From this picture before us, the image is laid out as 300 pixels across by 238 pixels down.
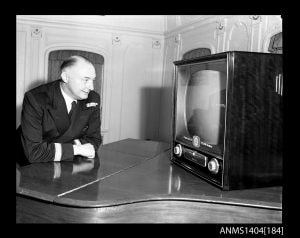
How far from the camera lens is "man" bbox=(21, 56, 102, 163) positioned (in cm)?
176

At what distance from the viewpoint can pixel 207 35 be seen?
482cm

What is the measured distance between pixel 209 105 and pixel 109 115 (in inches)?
181

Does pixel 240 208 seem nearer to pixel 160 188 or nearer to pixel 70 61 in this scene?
pixel 160 188

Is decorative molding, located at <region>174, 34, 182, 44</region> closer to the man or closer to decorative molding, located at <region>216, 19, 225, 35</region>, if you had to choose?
decorative molding, located at <region>216, 19, 225, 35</region>

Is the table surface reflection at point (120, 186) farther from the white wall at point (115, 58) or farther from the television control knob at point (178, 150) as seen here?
the white wall at point (115, 58)

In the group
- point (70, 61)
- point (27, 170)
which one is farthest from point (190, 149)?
point (70, 61)

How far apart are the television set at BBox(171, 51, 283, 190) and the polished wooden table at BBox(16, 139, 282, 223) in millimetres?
72

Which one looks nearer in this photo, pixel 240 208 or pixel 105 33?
pixel 240 208

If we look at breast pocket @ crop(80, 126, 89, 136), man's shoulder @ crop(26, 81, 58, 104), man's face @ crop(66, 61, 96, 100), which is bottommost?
breast pocket @ crop(80, 126, 89, 136)

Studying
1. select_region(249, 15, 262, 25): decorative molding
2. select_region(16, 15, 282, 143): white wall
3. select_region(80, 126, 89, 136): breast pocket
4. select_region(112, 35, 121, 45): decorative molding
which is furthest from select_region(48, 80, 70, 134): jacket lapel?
select_region(112, 35, 121, 45): decorative molding

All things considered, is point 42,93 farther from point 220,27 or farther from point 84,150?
point 220,27

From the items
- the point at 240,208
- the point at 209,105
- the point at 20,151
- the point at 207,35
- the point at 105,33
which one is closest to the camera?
the point at 240,208

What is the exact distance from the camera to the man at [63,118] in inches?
69.1

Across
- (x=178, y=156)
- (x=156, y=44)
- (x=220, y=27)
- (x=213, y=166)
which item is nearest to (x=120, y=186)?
(x=213, y=166)
